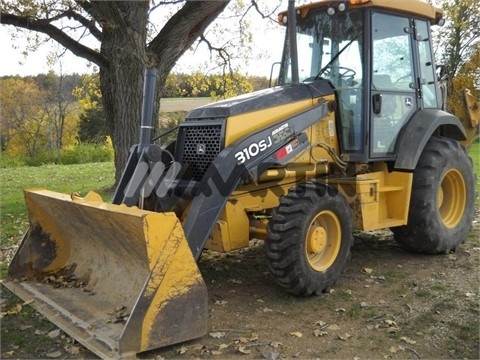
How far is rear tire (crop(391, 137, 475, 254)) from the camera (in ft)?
18.9

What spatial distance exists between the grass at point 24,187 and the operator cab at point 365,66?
16.7ft

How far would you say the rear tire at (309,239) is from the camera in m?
4.41

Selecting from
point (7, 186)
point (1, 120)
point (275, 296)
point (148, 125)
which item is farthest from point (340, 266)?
point (1, 120)

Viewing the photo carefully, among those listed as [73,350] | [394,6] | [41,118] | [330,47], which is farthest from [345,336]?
[41,118]

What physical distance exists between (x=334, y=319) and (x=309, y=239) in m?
0.73

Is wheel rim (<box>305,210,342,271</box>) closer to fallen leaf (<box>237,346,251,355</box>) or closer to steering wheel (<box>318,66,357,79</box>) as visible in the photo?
fallen leaf (<box>237,346,251,355</box>)

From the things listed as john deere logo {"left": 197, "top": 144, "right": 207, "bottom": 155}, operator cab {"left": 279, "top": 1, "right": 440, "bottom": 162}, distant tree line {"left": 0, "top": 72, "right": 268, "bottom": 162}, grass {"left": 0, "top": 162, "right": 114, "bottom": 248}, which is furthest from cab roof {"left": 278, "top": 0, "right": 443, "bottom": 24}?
distant tree line {"left": 0, "top": 72, "right": 268, "bottom": 162}

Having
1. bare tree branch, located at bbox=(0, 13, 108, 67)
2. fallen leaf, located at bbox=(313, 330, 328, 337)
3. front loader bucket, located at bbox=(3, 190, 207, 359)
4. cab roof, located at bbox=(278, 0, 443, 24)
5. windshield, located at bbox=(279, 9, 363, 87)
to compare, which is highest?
bare tree branch, located at bbox=(0, 13, 108, 67)

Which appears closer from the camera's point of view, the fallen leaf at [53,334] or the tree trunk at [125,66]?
the fallen leaf at [53,334]

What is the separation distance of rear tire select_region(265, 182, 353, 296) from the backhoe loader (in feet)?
0.04

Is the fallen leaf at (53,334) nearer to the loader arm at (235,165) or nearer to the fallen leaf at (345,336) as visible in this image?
the loader arm at (235,165)

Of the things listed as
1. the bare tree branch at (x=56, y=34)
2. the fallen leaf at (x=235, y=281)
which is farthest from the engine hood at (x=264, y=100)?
the bare tree branch at (x=56, y=34)

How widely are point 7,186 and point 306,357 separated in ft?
42.7

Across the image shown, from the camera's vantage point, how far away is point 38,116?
4559cm
